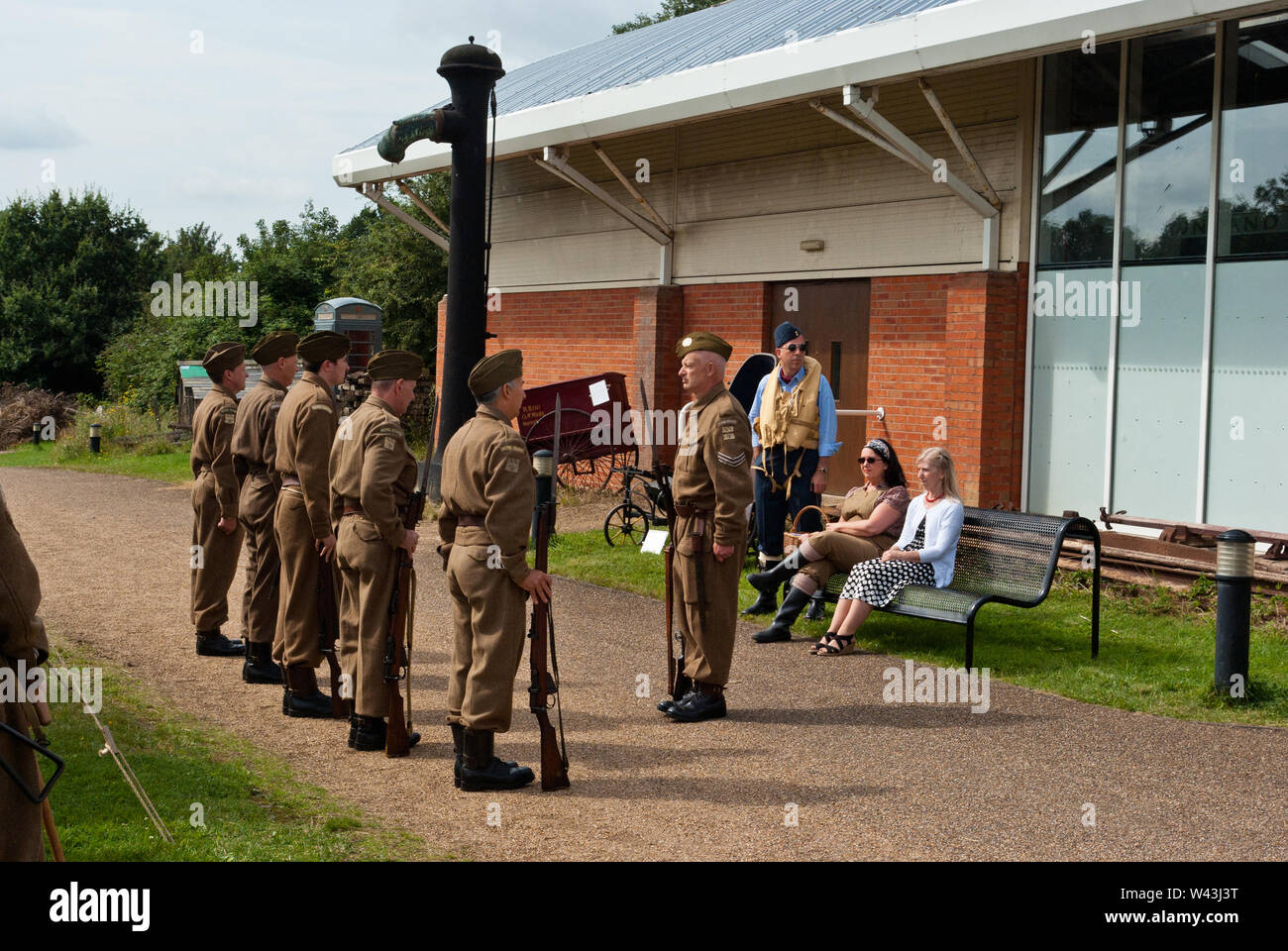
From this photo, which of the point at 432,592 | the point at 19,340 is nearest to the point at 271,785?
the point at 432,592

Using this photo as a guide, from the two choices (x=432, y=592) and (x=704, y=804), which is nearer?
(x=704, y=804)

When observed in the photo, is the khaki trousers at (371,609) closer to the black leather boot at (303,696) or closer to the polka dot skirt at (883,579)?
the black leather boot at (303,696)

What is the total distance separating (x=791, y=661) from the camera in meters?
8.73

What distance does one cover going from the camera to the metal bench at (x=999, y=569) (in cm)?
838

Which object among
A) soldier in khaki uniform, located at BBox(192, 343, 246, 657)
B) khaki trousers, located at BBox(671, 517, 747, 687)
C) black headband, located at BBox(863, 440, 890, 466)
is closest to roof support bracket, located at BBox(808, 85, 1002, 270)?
black headband, located at BBox(863, 440, 890, 466)

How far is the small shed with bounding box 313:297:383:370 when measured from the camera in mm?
22484

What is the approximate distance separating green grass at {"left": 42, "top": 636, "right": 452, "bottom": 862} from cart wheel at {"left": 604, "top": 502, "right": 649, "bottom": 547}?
672 centimetres

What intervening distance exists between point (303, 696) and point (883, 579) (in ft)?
12.4

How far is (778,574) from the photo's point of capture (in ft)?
31.4

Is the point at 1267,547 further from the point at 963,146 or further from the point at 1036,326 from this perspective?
the point at 963,146

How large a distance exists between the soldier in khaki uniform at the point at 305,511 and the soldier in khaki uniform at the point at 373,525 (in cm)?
56

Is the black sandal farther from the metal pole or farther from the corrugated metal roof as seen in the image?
the corrugated metal roof

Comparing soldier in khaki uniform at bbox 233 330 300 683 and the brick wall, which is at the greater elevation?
the brick wall

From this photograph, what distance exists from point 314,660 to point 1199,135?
8.46 m
